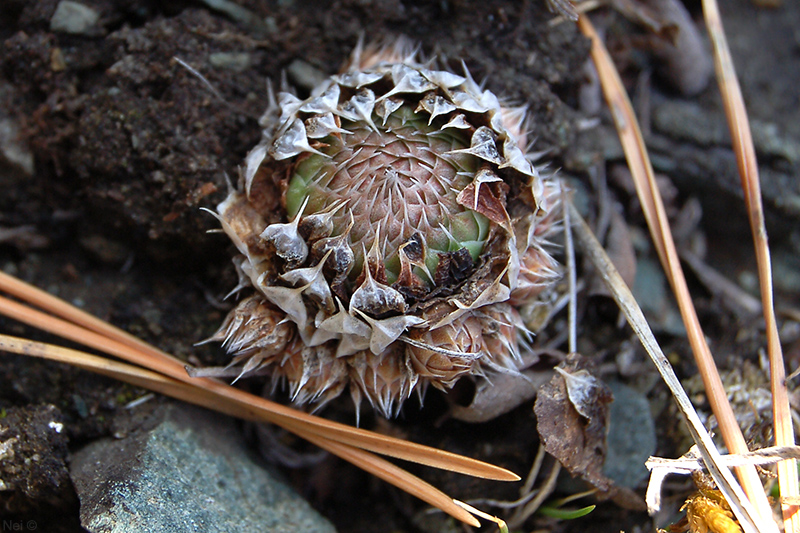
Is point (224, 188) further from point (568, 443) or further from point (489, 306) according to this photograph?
point (568, 443)

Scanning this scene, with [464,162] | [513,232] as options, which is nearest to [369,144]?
[464,162]

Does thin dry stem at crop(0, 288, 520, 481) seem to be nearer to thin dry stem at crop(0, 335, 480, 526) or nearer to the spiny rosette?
thin dry stem at crop(0, 335, 480, 526)

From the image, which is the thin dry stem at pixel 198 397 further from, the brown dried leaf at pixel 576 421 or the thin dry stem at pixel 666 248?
the thin dry stem at pixel 666 248

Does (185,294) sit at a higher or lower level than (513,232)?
lower

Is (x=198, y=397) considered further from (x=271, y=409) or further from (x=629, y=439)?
(x=629, y=439)

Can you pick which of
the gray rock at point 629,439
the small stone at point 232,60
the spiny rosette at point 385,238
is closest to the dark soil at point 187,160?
the small stone at point 232,60

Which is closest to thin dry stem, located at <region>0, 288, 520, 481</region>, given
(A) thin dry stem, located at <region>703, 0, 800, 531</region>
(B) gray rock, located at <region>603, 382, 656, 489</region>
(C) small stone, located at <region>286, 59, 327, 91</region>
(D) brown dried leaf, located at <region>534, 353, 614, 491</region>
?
(D) brown dried leaf, located at <region>534, 353, 614, 491</region>

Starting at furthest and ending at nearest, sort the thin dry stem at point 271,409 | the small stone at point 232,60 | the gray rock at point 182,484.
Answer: the small stone at point 232,60 < the thin dry stem at point 271,409 < the gray rock at point 182,484
